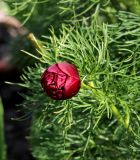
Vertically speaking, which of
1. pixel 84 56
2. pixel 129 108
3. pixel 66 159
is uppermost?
pixel 84 56

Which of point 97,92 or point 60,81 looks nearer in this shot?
point 60,81

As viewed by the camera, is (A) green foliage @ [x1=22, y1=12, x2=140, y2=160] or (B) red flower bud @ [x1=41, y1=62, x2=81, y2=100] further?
(A) green foliage @ [x1=22, y1=12, x2=140, y2=160]

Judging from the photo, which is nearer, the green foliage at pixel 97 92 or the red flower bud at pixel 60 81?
the red flower bud at pixel 60 81

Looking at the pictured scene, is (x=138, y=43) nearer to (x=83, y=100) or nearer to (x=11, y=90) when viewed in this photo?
(x=83, y=100)

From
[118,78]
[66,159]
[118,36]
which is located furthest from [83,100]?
[66,159]
